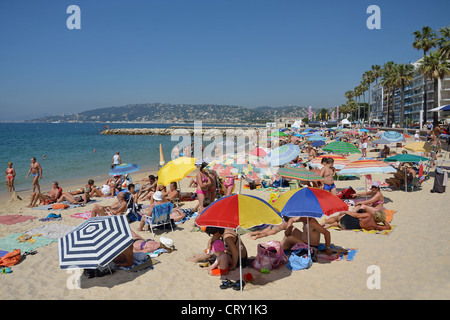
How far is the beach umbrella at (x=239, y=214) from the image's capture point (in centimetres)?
388

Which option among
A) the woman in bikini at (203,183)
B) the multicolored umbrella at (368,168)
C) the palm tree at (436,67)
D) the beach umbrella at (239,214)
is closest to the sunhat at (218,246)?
the beach umbrella at (239,214)

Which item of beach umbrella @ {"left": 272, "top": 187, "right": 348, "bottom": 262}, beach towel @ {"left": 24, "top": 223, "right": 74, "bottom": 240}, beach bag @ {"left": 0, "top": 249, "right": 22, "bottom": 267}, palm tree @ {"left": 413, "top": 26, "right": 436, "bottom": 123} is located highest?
palm tree @ {"left": 413, "top": 26, "right": 436, "bottom": 123}

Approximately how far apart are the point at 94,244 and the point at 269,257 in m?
2.69

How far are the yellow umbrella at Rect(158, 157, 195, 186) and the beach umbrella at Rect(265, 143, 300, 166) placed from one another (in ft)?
10.6

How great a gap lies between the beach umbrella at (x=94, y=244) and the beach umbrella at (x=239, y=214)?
51.8 inches

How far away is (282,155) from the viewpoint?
35.2 ft

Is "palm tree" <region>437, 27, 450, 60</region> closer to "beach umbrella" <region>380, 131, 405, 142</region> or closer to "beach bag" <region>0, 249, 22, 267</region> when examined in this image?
"beach umbrella" <region>380, 131, 405, 142</region>

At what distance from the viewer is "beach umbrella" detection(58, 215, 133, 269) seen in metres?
4.18

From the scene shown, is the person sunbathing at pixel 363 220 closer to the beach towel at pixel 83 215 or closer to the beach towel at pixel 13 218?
the beach towel at pixel 83 215

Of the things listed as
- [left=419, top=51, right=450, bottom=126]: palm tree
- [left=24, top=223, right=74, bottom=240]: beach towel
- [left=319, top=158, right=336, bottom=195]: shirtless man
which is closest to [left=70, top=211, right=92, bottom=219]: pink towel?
[left=24, top=223, right=74, bottom=240]: beach towel

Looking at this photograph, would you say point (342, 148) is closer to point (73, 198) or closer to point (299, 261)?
point (299, 261)

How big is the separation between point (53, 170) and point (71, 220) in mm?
15237
